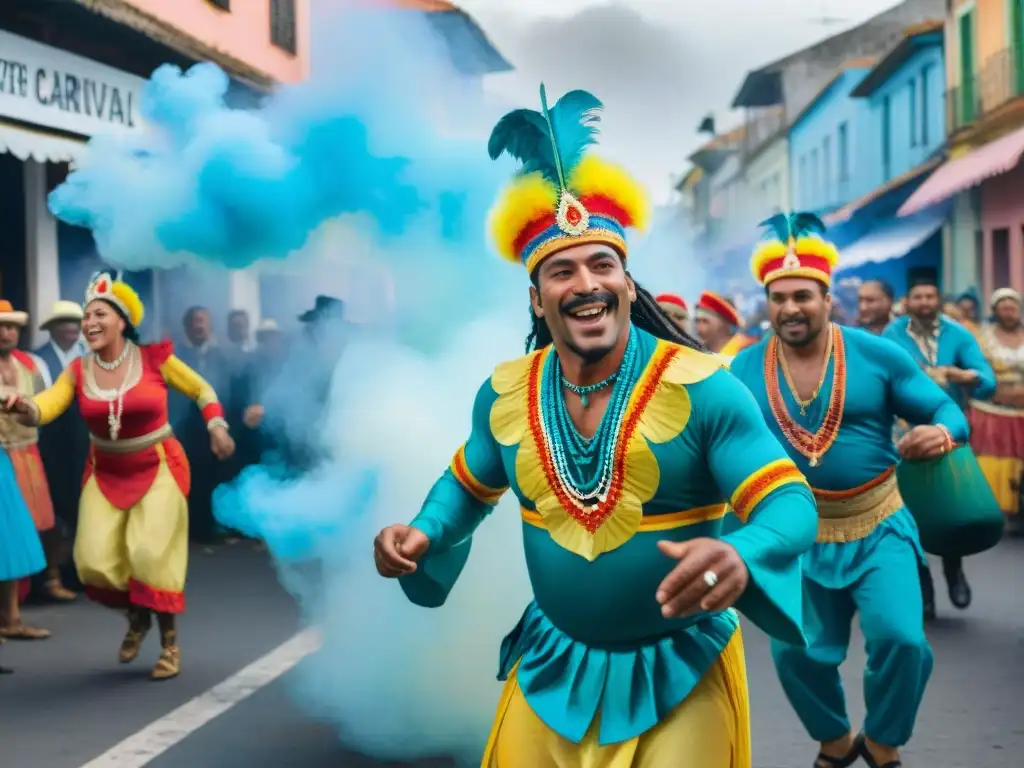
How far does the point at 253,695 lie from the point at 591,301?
402cm

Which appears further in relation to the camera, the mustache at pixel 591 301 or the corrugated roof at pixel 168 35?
the corrugated roof at pixel 168 35

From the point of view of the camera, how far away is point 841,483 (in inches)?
212

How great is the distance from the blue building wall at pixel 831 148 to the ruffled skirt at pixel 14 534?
103ft

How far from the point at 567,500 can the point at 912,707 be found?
2.28 meters

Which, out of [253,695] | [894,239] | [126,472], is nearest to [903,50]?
[894,239]

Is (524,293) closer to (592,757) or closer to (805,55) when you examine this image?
(592,757)

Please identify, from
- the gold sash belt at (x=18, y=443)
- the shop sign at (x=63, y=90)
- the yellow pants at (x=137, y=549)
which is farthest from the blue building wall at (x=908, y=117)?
the yellow pants at (x=137, y=549)

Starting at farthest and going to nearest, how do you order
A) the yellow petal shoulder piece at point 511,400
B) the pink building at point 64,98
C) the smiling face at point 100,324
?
the pink building at point 64,98
the smiling face at point 100,324
the yellow petal shoulder piece at point 511,400

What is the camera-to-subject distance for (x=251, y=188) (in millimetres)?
6172

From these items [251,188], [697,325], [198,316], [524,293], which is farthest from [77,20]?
[524,293]

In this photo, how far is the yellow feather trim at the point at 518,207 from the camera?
11.5 ft

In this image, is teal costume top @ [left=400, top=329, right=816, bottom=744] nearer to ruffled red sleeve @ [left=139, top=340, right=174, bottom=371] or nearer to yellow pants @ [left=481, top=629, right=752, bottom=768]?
yellow pants @ [left=481, top=629, right=752, bottom=768]

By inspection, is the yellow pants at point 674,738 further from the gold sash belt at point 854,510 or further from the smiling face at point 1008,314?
the smiling face at point 1008,314

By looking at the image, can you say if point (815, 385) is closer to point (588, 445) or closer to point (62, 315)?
point (588, 445)
